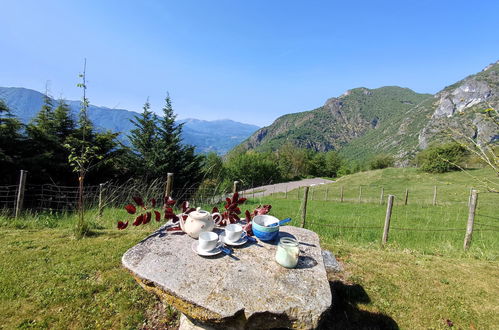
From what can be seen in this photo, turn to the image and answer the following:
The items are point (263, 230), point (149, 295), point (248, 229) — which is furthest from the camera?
point (149, 295)

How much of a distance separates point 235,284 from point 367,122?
134412 mm

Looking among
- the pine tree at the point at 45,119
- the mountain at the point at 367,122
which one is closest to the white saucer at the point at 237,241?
the pine tree at the point at 45,119

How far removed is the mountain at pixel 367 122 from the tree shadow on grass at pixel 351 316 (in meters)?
55.4

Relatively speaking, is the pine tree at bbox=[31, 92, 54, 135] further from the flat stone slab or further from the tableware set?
the flat stone slab

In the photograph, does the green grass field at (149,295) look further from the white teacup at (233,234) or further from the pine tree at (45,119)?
the pine tree at (45,119)

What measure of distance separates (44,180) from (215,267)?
31.8 ft

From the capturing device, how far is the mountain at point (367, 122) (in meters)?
77.0

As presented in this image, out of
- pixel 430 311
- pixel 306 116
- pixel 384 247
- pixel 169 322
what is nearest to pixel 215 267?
pixel 169 322

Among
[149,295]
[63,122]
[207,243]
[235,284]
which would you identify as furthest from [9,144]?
[235,284]

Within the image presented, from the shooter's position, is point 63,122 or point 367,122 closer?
point 63,122

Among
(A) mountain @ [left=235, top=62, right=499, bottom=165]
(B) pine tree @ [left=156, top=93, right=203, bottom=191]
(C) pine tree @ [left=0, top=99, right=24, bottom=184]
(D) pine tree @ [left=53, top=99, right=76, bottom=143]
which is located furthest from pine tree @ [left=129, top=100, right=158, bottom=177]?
(A) mountain @ [left=235, top=62, right=499, bottom=165]

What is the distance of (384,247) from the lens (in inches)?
178

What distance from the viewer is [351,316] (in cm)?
240

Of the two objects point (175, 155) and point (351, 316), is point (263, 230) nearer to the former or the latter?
point (351, 316)
